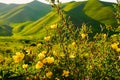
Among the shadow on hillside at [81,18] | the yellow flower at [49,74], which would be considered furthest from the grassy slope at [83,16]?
the yellow flower at [49,74]

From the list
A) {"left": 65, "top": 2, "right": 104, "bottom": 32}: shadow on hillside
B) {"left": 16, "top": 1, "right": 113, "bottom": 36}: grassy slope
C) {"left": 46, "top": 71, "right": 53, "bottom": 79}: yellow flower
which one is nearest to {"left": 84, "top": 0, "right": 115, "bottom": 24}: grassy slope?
{"left": 16, "top": 1, "right": 113, "bottom": 36}: grassy slope

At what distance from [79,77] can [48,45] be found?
3.97ft

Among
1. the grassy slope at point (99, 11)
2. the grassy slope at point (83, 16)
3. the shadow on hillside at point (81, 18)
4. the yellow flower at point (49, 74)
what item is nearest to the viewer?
the yellow flower at point (49, 74)

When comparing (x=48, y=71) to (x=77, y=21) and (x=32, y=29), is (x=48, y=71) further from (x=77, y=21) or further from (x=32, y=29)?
(x=32, y=29)

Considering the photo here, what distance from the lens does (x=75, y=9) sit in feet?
471

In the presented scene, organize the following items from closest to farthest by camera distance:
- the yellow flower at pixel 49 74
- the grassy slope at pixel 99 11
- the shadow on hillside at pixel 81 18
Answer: the yellow flower at pixel 49 74 < the shadow on hillside at pixel 81 18 < the grassy slope at pixel 99 11

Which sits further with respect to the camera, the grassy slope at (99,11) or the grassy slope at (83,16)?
the grassy slope at (99,11)

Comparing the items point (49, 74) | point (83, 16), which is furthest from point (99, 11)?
point (49, 74)

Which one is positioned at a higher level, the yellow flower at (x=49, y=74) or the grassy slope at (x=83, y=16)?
the yellow flower at (x=49, y=74)

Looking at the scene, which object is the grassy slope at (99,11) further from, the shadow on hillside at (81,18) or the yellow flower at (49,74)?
the yellow flower at (49,74)

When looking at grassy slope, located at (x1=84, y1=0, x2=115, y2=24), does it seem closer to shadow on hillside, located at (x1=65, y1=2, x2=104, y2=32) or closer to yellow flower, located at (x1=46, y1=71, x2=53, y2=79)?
shadow on hillside, located at (x1=65, y1=2, x2=104, y2=32)

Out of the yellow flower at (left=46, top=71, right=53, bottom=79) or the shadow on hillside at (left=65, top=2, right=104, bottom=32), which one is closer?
the yellow flower at (left=46, top=71, right=53, bottom=79)

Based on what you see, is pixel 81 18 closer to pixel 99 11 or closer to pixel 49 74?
pixel 99 11

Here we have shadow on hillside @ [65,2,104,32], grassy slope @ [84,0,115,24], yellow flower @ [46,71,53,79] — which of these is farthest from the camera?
grassy slope @ [84,0,115,24]
